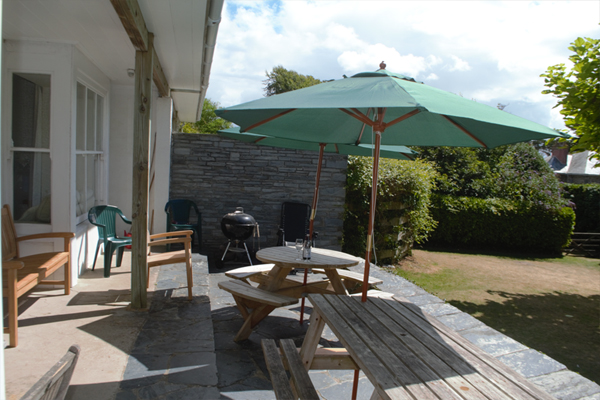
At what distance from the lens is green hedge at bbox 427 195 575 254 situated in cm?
1075

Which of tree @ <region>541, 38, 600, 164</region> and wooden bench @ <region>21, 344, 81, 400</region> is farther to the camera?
tree @ <region>541, 38, 600, 164</region>

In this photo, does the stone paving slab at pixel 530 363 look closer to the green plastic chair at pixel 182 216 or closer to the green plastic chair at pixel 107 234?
the green plastic chair at pixel 107 234

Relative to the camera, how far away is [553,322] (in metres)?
5.85

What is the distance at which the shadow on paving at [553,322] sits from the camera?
4676 mm

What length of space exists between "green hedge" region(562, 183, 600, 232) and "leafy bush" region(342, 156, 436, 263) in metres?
8.24

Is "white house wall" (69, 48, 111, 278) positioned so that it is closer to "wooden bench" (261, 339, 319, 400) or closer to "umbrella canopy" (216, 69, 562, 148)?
"umbrella canopy" (216, 69, 562, 148)

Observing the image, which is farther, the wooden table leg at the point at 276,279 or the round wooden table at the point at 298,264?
the wooden table leg at the point at 276,279

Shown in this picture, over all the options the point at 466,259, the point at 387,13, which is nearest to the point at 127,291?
the point at 466,259

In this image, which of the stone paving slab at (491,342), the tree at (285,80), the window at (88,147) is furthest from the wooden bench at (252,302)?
the tree at (285,80)

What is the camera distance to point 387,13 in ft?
35.2

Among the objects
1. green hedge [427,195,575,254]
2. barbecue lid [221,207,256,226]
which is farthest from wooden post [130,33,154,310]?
green hedge [427,195,575,254]

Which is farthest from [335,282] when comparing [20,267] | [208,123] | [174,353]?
[208,123]

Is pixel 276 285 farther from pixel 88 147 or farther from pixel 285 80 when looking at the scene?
pixel 285 80

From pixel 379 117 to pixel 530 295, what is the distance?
609 cm
